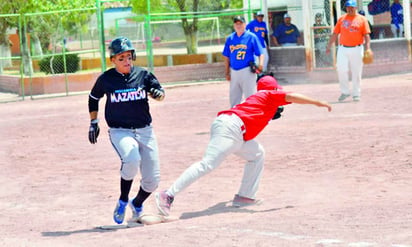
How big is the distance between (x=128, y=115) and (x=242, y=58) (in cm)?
618

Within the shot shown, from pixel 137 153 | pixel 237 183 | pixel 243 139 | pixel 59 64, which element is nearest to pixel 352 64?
pixel 237 183

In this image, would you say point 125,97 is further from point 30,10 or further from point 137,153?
point 30,10

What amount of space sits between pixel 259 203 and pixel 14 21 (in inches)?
1025

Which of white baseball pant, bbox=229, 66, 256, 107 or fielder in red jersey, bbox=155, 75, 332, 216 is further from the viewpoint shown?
white baseball pant, bbox=229, 66, 256, 107

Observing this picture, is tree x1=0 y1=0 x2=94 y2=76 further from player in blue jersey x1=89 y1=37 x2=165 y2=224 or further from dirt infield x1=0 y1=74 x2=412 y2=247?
player in blue jersey x1=89 y1=37 x2=165 y2=224

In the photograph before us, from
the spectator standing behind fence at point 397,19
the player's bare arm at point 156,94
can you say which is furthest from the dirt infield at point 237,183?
the spectator standing behind fence at point 397,19

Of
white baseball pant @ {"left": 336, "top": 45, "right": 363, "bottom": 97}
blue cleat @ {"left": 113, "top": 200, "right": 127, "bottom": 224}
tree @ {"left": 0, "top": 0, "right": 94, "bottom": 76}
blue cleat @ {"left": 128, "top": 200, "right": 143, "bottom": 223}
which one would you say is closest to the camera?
blue cleat @ {"left": 113, "top": 200, "right": 127, "bottom": 224}

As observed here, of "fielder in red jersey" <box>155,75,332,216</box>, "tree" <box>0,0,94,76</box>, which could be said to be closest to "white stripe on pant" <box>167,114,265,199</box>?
"fielder in red jersey" <box>155,75,332,216</box>

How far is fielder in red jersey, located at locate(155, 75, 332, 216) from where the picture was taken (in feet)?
26.9

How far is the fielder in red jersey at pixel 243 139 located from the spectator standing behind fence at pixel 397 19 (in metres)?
17.2

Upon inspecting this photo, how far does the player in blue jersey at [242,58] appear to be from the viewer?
13938 millimetres

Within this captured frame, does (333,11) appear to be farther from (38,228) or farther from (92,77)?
(38,228)

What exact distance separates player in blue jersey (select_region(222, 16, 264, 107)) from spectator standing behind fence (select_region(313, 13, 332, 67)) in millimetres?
10804

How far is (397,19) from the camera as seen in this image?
25109mm
